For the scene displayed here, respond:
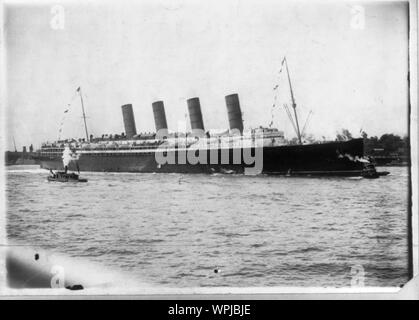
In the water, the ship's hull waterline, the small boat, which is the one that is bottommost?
the water

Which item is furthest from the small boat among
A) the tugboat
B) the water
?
the tugboat

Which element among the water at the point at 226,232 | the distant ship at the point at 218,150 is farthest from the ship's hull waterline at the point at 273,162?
the water at the point at 226,232

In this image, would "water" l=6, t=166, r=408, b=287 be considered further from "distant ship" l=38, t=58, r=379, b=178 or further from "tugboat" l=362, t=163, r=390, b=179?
"distant ship" l=38, t=58, r=379, b=178

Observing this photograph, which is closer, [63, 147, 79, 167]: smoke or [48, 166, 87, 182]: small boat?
[48, 166, 87, 182]: small boat

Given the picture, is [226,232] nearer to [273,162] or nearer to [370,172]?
[273,162]

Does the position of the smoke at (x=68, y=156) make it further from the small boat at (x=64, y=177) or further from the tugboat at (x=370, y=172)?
the tugboat at (x=370, y=172)

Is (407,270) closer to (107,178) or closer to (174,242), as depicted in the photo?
(174,242)

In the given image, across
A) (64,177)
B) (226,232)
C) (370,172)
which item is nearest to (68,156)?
(64,177)
